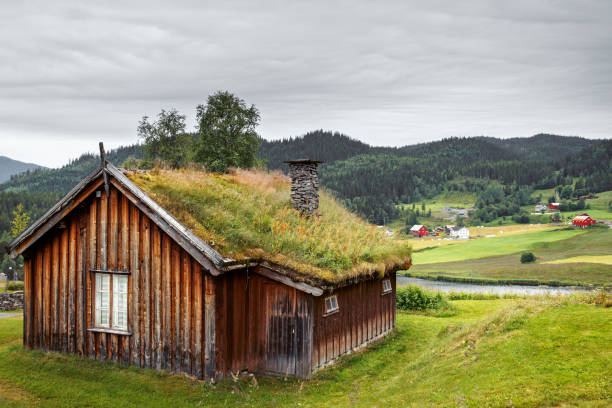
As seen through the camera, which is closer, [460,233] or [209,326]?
[209,326]

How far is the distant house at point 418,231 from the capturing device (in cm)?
13835

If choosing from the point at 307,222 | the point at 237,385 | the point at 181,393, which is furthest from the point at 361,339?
the point at 181,393

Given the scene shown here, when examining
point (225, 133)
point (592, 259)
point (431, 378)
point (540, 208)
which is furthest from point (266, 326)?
point (540, 208)

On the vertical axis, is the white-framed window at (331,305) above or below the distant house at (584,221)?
above

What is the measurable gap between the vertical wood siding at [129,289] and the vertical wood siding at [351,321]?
3.22m

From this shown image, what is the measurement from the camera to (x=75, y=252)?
45.4 feet

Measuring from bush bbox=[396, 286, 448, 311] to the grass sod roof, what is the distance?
8009 millimetres

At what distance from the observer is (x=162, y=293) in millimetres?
12586

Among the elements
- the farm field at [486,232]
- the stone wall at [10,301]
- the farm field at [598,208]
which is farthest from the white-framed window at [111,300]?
the farm field at [598,208]

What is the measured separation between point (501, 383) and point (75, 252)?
37.8ft

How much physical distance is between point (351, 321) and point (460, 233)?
123018 mm

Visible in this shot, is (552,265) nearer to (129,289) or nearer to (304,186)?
(304,186)

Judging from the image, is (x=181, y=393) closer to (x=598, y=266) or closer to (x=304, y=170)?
(x=304, y=170)

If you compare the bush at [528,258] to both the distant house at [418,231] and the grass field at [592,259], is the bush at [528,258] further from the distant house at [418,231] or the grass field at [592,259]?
the distant house at [418,231]
